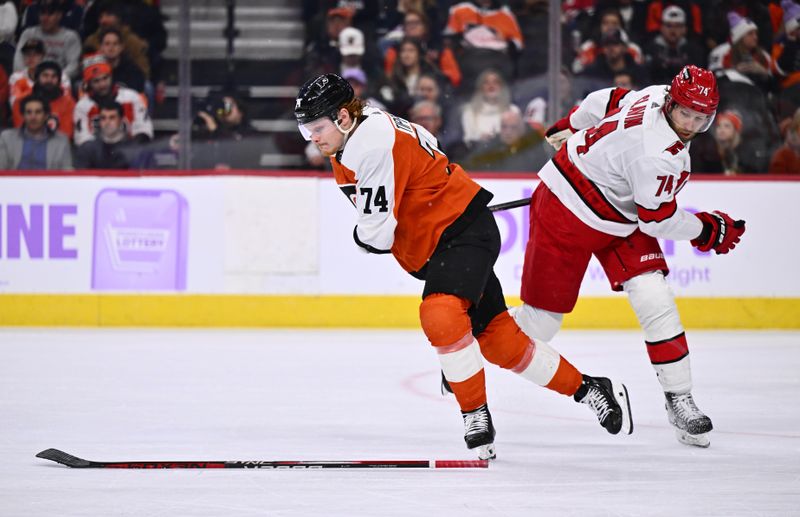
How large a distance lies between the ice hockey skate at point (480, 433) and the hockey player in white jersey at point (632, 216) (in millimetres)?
646

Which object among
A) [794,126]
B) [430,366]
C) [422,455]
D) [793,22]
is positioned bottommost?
[430,366]

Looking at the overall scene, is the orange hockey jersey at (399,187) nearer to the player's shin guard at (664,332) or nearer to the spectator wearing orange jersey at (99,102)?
the player's shin guard at (664,332)

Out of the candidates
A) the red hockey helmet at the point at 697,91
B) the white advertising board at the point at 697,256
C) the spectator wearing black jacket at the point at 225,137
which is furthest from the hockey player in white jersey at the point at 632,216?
the spectator wearing black jacket at the point at 225,137

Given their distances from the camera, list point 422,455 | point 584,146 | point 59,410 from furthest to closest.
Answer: point 59,410 < point 584,146 < point 422,455

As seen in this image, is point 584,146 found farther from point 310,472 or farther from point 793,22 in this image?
point 793,22

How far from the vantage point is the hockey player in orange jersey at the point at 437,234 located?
3121mm

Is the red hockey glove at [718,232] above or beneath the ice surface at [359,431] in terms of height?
above

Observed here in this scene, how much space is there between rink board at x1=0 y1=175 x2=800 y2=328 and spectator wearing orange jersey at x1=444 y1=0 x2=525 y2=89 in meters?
1.07

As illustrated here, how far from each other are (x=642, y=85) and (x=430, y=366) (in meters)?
3.03

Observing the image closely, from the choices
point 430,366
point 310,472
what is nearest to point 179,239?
point 430,366

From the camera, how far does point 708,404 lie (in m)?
4.33

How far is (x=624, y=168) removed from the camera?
3.54 meters

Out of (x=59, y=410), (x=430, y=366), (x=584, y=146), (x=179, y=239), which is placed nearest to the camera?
(x=584, y=146)

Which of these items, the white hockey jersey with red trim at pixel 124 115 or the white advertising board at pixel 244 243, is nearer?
the white advertising board at pixel 244 243
